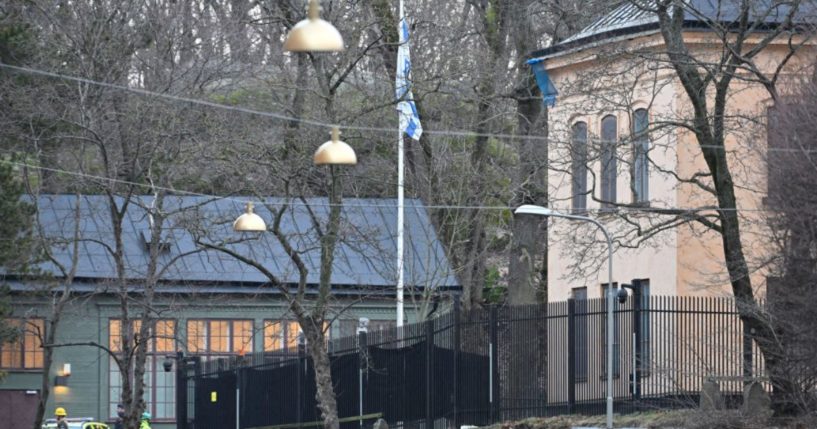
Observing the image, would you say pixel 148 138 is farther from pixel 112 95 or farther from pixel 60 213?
pixel 60 213

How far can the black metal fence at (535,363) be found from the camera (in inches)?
1063

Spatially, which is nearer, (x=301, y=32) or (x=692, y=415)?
(x=301, y=32)

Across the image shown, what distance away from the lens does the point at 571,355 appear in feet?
91.5

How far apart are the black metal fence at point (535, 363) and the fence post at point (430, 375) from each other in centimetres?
2

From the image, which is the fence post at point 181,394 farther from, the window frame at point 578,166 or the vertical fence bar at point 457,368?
the vertical fence bar at point 457,368

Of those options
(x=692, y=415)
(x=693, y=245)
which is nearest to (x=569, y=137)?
(x=693, y=245)

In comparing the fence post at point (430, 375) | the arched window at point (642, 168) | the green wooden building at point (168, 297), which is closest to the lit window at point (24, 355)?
the green wooden building at point (168, 297)

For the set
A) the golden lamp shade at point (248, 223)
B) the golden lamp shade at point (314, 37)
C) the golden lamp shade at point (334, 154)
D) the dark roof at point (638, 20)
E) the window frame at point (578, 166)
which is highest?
the dark roof at point (638, 20)

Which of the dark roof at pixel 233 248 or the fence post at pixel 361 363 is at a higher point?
the dark roof at pixel 233 248

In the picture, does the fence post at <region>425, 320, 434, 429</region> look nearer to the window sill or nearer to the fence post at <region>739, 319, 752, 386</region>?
the fence post at <region>739, 319, 752, 386</region>

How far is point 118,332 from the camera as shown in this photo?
4797cm

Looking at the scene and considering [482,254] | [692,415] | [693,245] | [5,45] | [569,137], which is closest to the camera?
[692,415]

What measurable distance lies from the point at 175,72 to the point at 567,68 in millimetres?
8740

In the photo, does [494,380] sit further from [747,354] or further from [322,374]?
[747,354]
